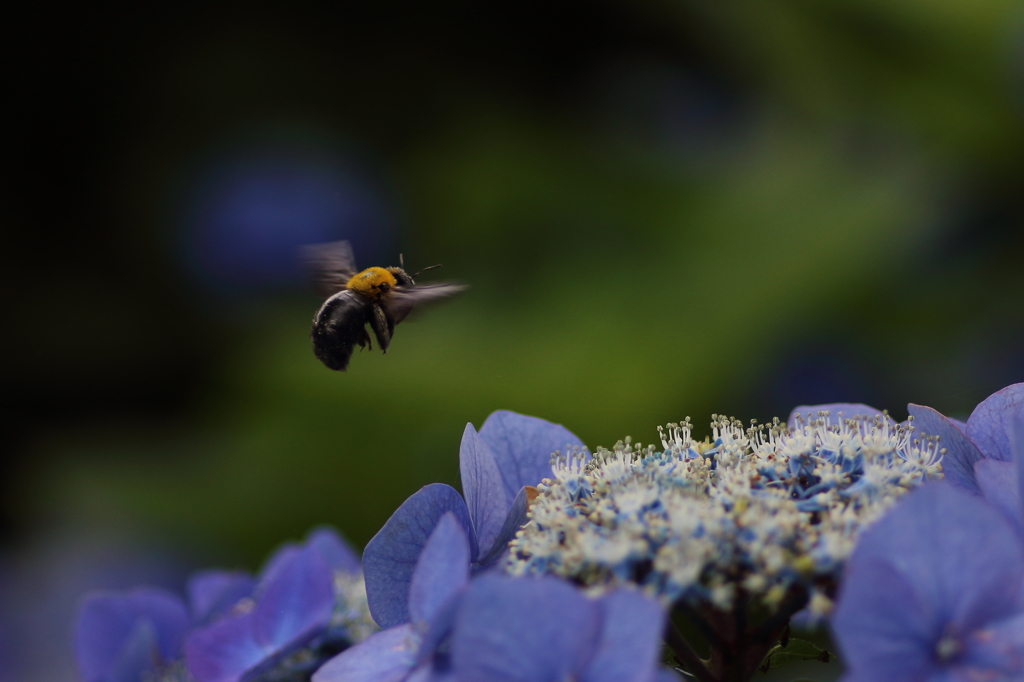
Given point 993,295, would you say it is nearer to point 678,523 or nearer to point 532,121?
point 532,121

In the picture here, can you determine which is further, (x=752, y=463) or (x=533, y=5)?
(x=533, y=5)

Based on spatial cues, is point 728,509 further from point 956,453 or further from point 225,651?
point 225,651

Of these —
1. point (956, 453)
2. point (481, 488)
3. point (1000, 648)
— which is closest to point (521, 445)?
point (481, 488)

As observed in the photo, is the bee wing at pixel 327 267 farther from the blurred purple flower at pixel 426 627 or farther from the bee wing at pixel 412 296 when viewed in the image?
the blurred purple flower at pixel 426 627

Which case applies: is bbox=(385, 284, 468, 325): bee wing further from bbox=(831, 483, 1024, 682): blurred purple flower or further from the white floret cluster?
bbox=(831, 483, 1024, 682): blurred purple flower

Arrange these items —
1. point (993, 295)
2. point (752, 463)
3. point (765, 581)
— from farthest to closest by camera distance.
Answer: point (993, 295)
point (752, 463)
point (765, 581)

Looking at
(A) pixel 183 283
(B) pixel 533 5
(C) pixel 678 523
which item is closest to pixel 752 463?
(C) pixel 678 523
